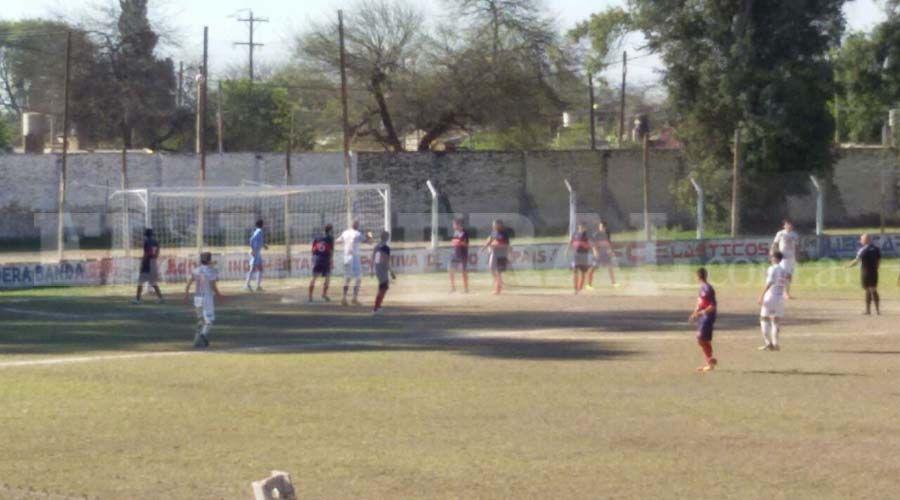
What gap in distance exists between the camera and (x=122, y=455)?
41.1 ft

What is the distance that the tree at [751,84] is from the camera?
54.2 metres

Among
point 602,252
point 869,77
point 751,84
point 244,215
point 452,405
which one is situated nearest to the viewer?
point 452,405

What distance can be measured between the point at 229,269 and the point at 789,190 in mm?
23289

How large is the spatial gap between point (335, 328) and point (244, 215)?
23347 millimetres

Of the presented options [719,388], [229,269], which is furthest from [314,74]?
[719,388]

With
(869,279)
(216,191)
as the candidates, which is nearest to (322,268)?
(216,191)

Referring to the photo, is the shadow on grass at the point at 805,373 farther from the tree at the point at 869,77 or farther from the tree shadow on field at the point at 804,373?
the tree at the point at 869,77

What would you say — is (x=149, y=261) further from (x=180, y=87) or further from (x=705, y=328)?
(x=180, y=87)

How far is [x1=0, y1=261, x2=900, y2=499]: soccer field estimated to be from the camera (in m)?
11.5

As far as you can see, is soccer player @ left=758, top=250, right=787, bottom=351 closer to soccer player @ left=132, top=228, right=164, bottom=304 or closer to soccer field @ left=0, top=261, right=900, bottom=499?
soccer field @ left=0, top=261, right=900, bottom=499

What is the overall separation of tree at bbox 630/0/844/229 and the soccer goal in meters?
16.4

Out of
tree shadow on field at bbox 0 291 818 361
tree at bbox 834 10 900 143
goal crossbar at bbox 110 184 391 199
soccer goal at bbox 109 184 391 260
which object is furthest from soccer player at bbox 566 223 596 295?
tree at bbox 834 10 900 143

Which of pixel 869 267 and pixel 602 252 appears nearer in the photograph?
pixel 869 267

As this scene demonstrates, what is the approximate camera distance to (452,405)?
1562 centimetres
